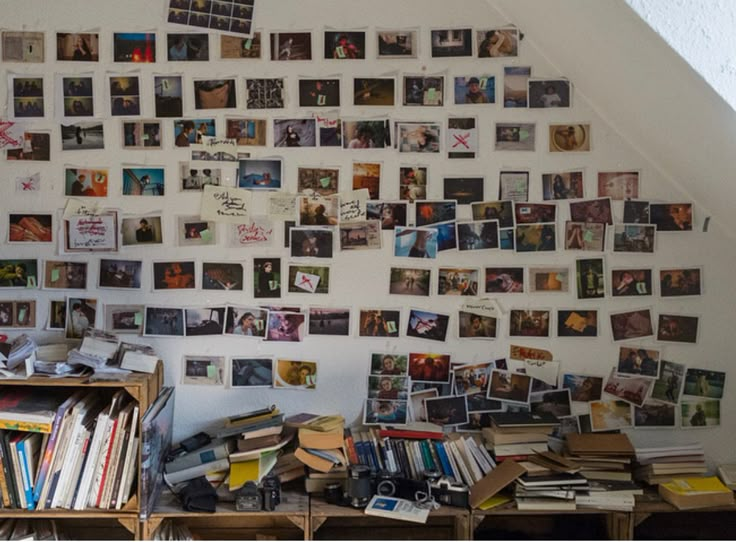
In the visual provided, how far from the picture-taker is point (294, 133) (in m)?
2.52

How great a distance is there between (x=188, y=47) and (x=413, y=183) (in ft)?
2.90

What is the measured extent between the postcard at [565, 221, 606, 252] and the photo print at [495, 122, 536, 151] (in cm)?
26

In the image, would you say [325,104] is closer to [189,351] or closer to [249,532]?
[189,351]

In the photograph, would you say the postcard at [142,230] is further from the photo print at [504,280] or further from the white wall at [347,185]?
the photo print at [504,280]

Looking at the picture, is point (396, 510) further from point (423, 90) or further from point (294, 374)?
point (423, 90)

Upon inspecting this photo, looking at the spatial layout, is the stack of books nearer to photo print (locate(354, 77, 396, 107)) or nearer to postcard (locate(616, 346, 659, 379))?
postcard (locate(616, 346, 659, 379))

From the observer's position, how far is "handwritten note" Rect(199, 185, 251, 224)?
250 cm

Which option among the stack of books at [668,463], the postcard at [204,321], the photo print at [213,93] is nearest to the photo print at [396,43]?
the photo print at [213,93]

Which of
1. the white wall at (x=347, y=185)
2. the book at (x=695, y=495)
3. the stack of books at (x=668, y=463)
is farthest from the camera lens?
the white wall at (x=347, y=185)

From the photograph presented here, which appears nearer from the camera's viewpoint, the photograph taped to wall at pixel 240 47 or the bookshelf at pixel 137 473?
the bookshelf at pixel 137 473

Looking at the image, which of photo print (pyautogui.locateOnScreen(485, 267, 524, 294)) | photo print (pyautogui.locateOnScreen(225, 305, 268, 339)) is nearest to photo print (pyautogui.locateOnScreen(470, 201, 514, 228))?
photo print (pyautogui.locateOnScreen(485, 267, 524, 294))

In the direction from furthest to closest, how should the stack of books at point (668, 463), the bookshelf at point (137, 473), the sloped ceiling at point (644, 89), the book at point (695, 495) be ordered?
the stack of books at point (668, 463) < the book at point (695, 495) < the bookshelf at point (137, 473) < the sloped ceiling at point (644, 89)

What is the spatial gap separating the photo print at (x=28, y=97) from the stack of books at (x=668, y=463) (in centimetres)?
228

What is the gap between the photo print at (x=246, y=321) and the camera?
99.1 inches
